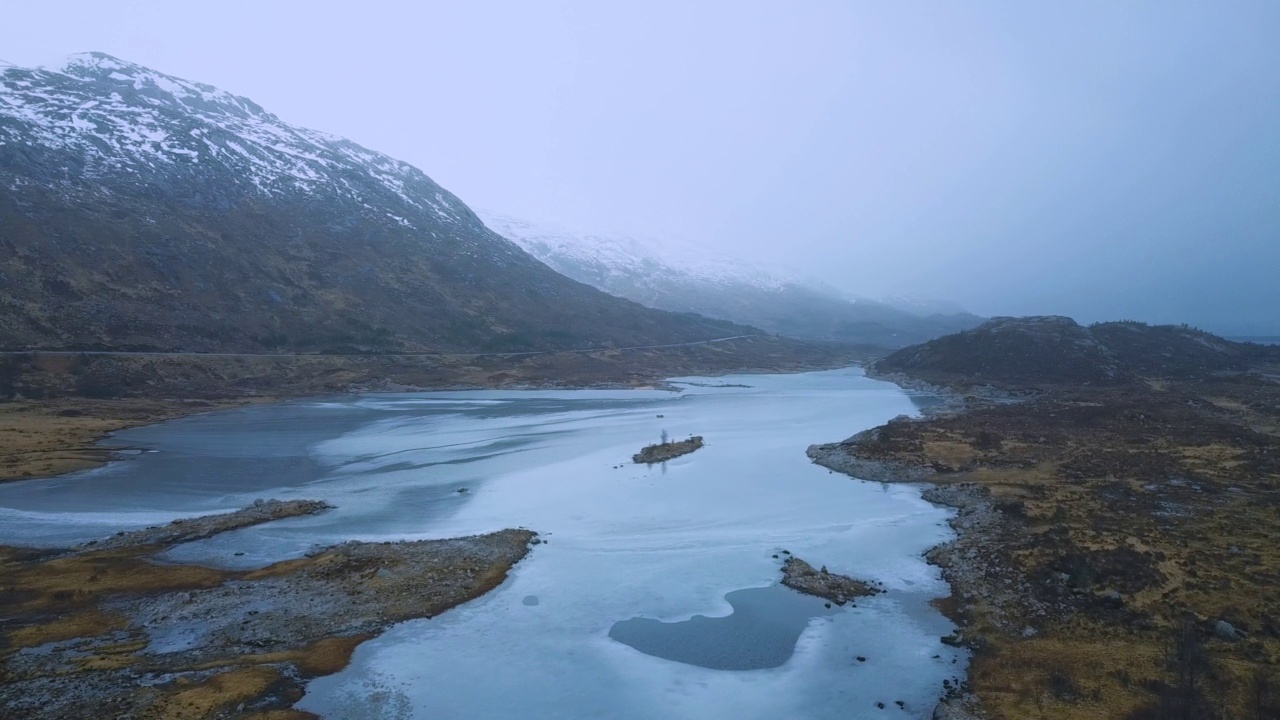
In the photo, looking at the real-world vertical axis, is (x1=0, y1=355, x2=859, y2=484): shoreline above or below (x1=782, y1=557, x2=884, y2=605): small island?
above

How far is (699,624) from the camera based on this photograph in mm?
27125

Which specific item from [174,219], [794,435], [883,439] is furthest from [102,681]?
[174,219]

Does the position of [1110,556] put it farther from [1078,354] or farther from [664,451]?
[1078,354]

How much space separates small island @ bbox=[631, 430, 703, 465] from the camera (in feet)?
196

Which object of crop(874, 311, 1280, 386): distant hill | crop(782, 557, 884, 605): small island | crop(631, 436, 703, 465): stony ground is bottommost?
crop(782, 557, 884, 605): small island

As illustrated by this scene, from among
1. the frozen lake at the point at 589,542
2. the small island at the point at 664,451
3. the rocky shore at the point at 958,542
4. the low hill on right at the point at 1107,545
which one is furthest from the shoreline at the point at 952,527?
the small island at the point at 664,451

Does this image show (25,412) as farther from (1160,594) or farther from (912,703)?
(1160,594)

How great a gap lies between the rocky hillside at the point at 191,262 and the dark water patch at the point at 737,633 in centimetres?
10839

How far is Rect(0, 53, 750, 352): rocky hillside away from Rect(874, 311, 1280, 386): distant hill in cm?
8393

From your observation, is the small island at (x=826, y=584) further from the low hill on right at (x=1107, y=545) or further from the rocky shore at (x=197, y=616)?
the rocky shore at (x=197, y=616)

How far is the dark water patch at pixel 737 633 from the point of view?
79.5 ft

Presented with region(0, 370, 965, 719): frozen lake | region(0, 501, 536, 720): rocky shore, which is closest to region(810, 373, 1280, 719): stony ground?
region(0, 370, 965, 719): frozen lake

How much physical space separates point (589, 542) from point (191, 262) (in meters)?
139

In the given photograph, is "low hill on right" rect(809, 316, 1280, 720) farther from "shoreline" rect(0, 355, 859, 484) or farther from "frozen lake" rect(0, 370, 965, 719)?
"shoreline" rect(0, 355, 859, 484)
